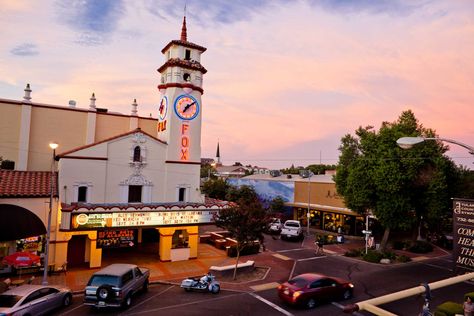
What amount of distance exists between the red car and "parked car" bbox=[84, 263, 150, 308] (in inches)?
312

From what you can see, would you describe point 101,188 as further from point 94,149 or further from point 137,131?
point 137,131

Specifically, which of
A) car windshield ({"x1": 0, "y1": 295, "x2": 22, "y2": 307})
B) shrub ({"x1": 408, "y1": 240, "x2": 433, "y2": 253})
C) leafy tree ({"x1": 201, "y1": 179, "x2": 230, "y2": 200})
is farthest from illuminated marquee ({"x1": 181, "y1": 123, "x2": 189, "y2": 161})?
leafy tree ({"x1": 201, "y1": 179, "x2": 230, "y2": 200})

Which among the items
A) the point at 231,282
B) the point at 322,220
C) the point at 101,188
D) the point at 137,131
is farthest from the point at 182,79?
the point at 322,220

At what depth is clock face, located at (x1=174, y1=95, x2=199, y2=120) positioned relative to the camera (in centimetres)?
2892

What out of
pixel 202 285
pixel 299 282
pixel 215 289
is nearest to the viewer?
pixel 299 282

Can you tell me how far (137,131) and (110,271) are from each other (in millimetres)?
12692

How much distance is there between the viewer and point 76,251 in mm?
24859

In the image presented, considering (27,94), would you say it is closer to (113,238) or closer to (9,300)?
(113,238)

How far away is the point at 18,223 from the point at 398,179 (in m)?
28.5

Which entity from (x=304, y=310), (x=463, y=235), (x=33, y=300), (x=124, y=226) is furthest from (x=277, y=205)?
(x=463, y=235)

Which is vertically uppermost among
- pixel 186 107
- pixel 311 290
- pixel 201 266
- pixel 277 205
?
pixel 186 107

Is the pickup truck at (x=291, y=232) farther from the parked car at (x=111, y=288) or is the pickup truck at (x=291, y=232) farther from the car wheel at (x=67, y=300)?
the car wheel at (x=67, y=300)

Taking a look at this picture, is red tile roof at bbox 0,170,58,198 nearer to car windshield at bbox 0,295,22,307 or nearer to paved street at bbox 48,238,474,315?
paved street at bbox 48,238,474,315

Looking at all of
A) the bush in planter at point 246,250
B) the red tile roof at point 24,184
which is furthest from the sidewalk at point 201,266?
the red tile roof at point 24,184
